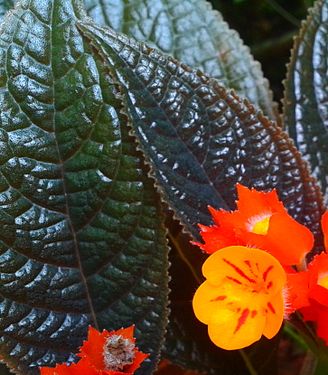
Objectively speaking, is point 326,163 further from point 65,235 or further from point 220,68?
point 65,235

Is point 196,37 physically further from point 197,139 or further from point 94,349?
point 94,349

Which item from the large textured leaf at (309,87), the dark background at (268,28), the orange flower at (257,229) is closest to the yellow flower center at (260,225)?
the orange flower at (257,229)

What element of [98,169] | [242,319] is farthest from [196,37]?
[242,319]

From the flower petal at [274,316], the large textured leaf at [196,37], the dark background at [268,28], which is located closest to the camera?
the flower petal at [274,316]

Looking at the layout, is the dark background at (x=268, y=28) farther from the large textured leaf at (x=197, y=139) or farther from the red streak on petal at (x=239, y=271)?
the red streak on petal at (x=239, y=271)

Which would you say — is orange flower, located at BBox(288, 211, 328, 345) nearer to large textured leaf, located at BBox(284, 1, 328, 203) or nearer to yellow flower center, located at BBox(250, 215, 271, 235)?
yellow flower center, located at BBox(250, 215, 271, 235)

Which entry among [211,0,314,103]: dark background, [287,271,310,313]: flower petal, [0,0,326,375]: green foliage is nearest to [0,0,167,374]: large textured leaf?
[0,0,326,375]: green foliage

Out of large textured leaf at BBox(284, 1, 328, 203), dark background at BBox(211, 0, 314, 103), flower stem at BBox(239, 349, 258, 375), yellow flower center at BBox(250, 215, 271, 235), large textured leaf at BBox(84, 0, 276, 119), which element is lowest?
flower stem at BBox(239, 349, 258, 375)
